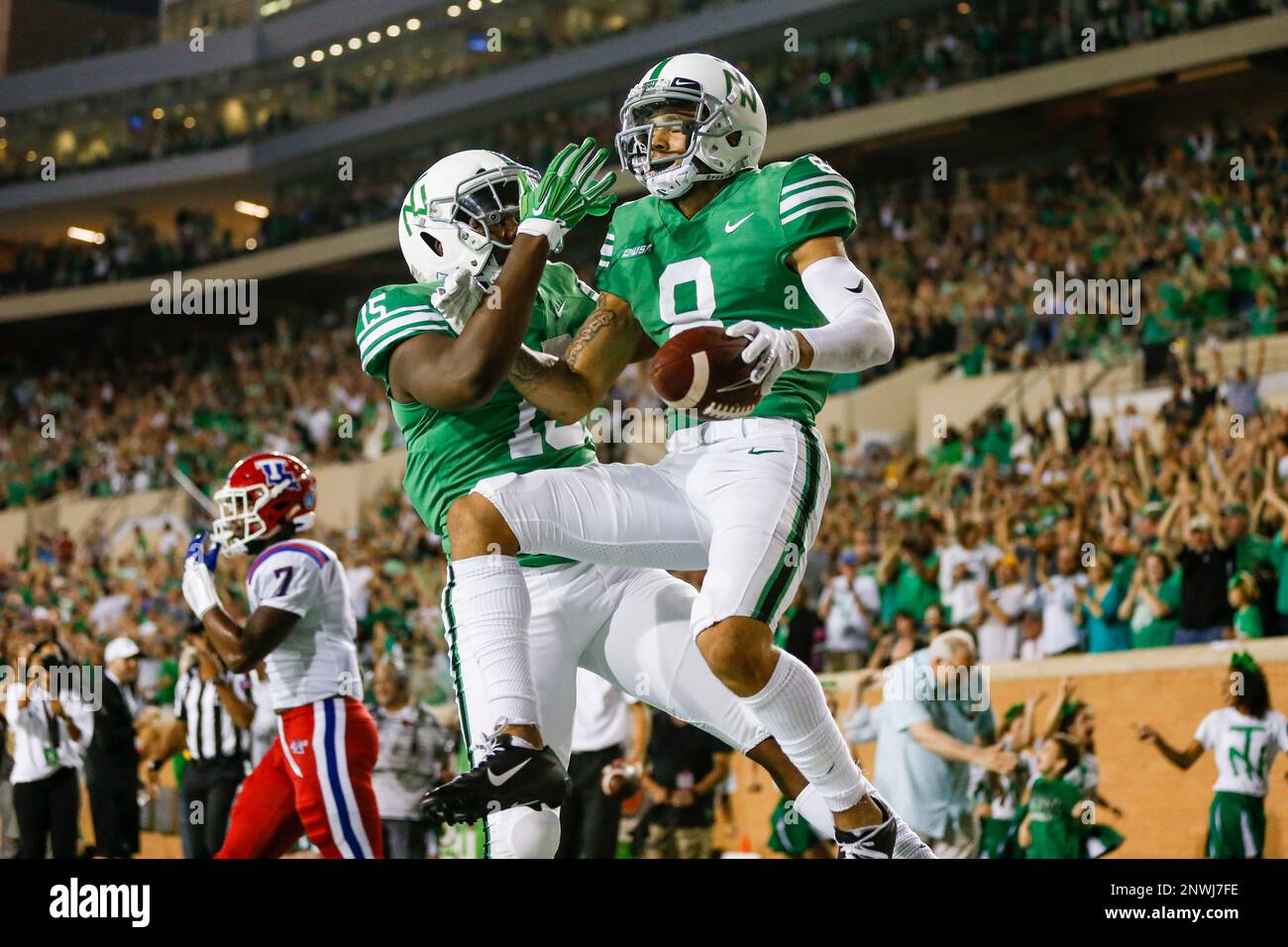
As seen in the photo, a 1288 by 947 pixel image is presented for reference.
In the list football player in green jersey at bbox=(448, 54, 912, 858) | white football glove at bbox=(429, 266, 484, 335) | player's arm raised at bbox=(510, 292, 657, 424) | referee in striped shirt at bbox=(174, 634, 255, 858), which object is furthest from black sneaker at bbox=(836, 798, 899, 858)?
referee in striped shirt at bbox=(174, 634, 255, 858)

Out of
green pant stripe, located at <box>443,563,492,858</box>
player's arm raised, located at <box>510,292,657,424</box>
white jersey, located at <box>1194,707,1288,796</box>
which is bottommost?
white jersey, located at <box>1194,707,1288,796</box>

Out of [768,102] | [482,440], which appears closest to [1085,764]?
[482,440]

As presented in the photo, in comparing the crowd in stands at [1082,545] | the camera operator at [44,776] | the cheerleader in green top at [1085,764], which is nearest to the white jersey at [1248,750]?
the cheerleader in green top at [1085,764]

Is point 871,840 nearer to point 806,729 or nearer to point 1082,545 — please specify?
point 806,729

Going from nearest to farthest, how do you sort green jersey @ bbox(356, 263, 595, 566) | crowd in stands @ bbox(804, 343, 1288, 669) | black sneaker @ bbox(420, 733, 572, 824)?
black sneaker @ bbox(420, 733, 572, 824) < green jersey @ bbox(356, 263, 595, 566) < crowd in stands @ bbox(804, 343, 1288, 669)

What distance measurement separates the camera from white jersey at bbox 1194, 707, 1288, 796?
294 inches

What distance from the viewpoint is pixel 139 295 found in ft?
92.8

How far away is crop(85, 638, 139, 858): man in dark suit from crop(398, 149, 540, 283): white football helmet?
229 inches

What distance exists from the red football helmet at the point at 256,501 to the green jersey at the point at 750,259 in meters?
1.98

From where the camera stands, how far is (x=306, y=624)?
561cm

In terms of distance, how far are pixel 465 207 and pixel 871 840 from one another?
2.00 m

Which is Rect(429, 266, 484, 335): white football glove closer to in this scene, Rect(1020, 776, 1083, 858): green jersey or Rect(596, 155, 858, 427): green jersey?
Rect(596, 155, 858, 427): green jersey

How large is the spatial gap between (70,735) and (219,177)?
22332 mm
